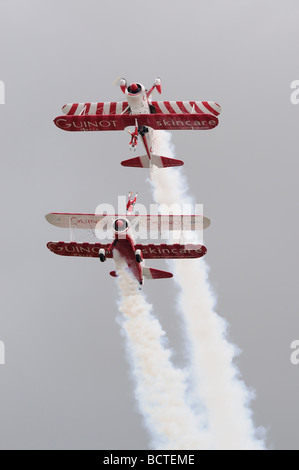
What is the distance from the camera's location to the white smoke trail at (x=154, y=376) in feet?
143

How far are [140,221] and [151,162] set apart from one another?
4262mm

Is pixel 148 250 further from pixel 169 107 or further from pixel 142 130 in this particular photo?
pixel 169 107

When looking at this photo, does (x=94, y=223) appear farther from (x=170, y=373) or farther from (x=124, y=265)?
(x=170, y=373)

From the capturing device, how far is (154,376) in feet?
147

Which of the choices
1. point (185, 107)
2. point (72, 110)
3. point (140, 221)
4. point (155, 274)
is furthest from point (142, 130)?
point (155, 274)

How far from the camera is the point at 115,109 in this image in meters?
47.0

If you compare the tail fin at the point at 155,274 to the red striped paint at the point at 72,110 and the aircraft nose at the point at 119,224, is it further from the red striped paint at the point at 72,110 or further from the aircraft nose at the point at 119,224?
the red striped paint at the point at 72,110

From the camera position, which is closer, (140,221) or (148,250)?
(148,250)

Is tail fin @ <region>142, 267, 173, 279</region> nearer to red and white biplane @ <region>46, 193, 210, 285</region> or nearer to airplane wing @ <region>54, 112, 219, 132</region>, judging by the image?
red and white biplane @ <region>46, 193, 210, 285</region>

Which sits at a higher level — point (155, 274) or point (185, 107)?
point (185, 107)

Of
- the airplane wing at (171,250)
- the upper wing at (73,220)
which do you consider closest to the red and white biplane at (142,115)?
the upper wing at (73,220)

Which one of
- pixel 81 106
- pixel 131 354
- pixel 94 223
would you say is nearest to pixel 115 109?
pixel 81 106

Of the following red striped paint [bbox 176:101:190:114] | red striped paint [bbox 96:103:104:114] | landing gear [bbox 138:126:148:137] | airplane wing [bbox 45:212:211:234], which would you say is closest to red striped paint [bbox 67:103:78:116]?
red striped paint [bbox 96:103:104:114]
